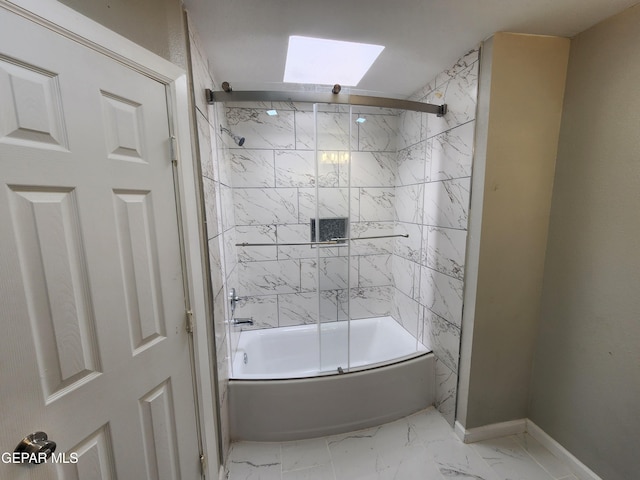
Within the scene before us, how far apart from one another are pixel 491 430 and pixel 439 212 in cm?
151

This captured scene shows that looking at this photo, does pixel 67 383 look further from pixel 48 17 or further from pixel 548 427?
pixel 548 427

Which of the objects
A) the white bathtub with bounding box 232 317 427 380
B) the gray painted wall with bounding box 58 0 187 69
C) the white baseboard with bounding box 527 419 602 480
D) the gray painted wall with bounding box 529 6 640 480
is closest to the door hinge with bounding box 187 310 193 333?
the white bathtub with bounding box 232 317 427 380

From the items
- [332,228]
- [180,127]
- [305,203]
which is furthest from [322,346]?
[180,127]

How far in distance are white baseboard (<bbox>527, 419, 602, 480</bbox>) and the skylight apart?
260 centimetres

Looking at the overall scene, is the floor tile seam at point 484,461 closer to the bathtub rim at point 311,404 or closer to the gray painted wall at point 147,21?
the bathtub rim at point 311,404

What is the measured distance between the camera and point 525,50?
133 centimetres

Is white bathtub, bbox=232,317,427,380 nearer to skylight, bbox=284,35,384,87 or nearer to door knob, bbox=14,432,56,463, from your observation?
door knob, bbox=14,432,56,463

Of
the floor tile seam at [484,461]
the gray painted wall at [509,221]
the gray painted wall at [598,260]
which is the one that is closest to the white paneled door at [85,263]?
the gray painted wall at [509,221]

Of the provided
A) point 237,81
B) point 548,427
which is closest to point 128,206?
point 237,81

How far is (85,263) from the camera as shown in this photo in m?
0.76

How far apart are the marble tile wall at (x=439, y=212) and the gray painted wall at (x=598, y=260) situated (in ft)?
1.62

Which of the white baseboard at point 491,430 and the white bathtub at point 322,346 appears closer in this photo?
the white baseboard at point 491,430

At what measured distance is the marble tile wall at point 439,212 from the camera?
1563 millimetres

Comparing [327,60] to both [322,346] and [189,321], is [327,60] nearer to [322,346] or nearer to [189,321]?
[189,321]
